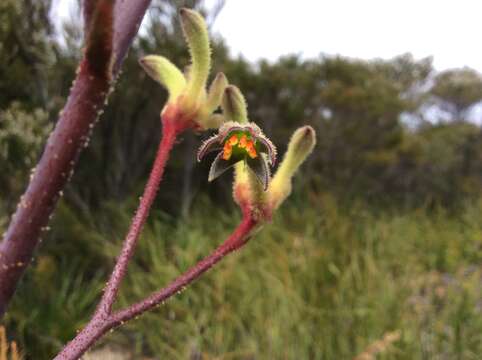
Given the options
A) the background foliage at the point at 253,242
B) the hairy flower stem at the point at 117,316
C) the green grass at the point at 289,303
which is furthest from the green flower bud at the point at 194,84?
the green grass at the point at 289,303

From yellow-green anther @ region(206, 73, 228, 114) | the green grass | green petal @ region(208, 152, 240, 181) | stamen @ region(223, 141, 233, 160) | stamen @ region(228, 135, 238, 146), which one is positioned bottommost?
the green grass

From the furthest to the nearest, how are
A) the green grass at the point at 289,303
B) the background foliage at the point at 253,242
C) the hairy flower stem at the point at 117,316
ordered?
the background foliage at the point at 253,242, the green grass at the point at 289,303, the hairy flower stem at the point at 117,316

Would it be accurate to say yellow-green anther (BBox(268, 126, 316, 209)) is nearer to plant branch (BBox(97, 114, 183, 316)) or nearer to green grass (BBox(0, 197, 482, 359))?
plant branch (BBox(97, 114, 183, 316))

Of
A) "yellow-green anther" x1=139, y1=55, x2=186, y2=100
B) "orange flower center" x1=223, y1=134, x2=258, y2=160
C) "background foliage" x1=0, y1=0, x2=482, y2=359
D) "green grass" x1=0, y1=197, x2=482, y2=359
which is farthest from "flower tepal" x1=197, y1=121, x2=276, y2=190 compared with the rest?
"green grass" x1=0, y1=197, x2=482, y2=359

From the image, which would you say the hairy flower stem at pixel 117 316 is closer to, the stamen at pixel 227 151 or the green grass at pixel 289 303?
the stamen at pixel 227 151

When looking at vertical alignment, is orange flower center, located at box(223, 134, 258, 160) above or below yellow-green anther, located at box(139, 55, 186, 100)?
below

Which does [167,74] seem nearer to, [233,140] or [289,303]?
[233,140]

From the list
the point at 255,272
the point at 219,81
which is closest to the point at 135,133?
the point at 255,272
